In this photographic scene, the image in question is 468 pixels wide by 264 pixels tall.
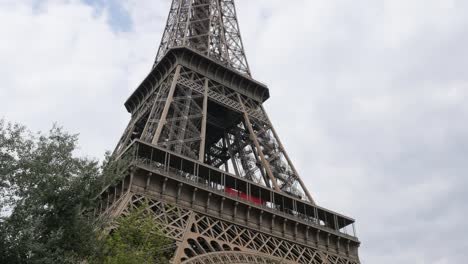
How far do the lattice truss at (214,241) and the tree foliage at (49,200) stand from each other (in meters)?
8.06

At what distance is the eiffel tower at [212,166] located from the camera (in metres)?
24.9

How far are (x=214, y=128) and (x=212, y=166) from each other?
9.00 m

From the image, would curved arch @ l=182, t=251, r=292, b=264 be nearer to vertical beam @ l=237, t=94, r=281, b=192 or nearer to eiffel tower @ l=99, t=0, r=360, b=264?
eiffel tower @ l=99, t=0, r=360, b=264

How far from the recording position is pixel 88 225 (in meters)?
13.4

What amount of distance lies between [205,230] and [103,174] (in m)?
12.0

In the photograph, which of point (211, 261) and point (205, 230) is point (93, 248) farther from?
point (205, 230)

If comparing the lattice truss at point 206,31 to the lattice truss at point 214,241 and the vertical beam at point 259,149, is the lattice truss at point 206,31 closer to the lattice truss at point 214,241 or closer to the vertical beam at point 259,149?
the vertical beam at point 259,149

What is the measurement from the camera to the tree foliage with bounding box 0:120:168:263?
11.6 metres

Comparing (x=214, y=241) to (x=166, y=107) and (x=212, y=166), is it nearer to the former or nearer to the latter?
(x=212, y=166)

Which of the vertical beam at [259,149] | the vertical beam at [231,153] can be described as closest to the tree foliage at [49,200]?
the vertical beam at [259,149]

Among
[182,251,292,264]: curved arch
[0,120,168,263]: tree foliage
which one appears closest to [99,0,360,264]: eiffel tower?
[182,251,292,264]: curved arch

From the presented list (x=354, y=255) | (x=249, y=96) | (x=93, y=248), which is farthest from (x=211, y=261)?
(x=249, y=96)

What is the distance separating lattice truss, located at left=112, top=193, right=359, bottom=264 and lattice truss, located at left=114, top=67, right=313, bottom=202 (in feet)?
14.6

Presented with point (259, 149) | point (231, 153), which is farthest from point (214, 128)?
point (259, 149)
